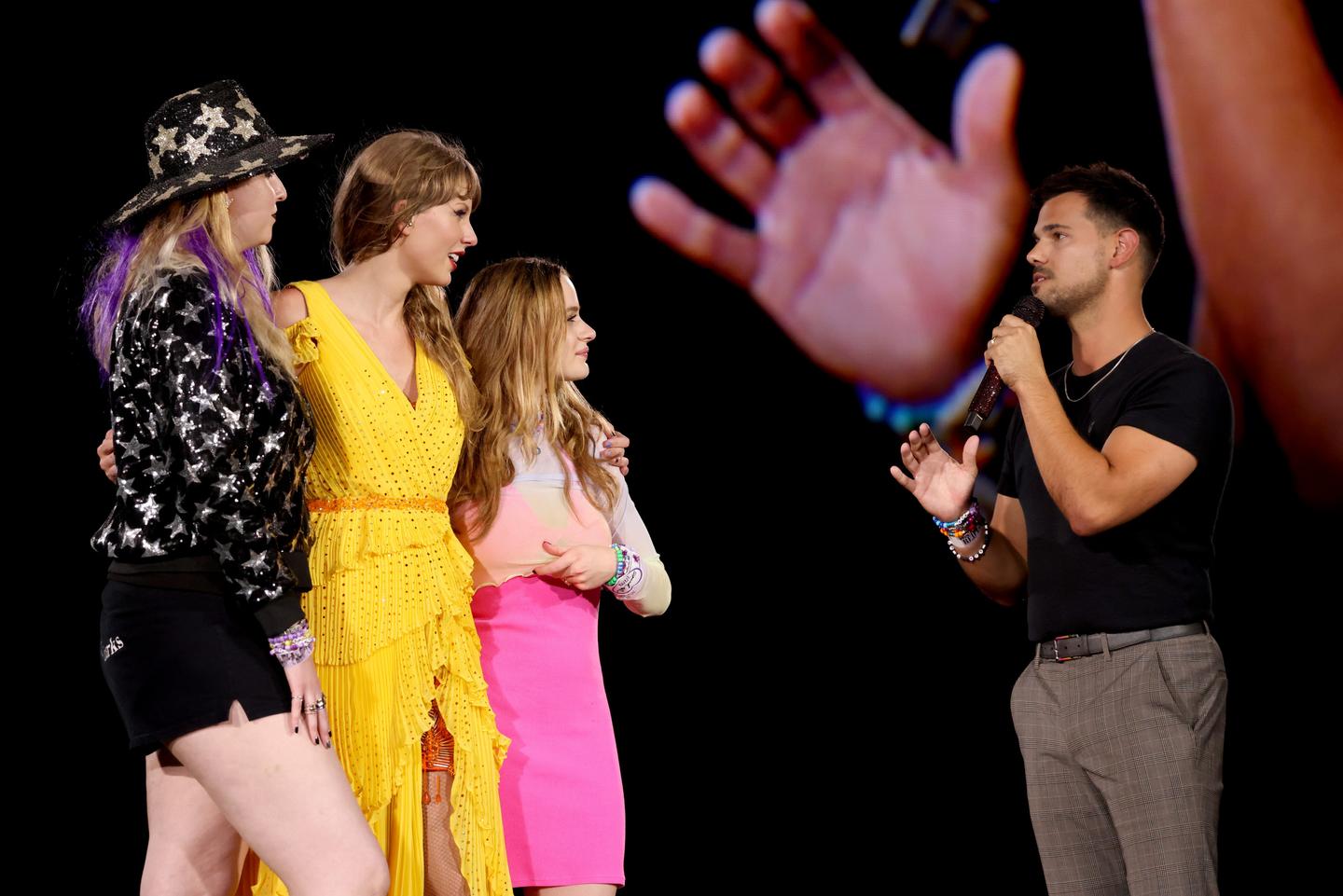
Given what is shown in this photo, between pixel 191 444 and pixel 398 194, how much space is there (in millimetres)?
640

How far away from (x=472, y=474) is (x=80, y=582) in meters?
1.28

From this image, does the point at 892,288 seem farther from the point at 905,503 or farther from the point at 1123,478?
the point at 1123,478

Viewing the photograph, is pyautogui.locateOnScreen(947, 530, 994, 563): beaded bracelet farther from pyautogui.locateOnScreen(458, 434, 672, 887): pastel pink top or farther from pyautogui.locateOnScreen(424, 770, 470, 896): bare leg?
pyautogui.locateOnScreen(424, 770, 470, 896): bare leg

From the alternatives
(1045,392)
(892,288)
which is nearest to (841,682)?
(892,288)

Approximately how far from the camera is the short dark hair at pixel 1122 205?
228 cm

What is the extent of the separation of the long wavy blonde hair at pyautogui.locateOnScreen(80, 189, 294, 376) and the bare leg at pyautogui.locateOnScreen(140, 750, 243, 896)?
0.57 meters

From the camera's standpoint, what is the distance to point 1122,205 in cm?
228

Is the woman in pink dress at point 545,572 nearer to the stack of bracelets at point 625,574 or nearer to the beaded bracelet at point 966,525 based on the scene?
the stack of bracelets at point 625,574

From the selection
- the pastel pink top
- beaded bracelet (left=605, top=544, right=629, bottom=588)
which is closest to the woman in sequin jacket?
the pastel pink top

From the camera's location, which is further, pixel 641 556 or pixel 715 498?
pixel 715 498

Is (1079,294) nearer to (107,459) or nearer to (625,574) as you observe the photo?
(625,574)

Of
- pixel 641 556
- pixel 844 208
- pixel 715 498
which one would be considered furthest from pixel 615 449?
pixel 844 208

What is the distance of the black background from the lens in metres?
3.02

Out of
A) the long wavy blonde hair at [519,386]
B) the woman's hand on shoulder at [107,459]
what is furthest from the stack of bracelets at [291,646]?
the long wavy blonde hair at [519,386]
